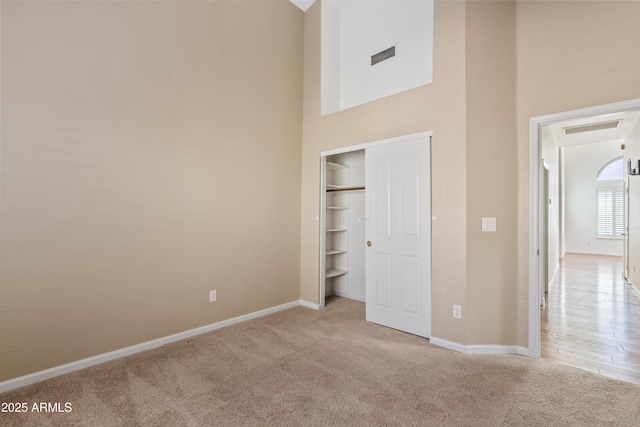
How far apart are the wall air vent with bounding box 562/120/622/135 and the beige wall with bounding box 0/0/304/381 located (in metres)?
5.72

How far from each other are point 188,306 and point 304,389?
163 cm

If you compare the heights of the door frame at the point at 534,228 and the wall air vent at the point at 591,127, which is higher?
the wall air vent at the point at 591,127

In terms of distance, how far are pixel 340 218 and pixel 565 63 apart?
3.25 meters

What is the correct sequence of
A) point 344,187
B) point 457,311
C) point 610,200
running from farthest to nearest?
point 610,200
point 344,187
point 457,311

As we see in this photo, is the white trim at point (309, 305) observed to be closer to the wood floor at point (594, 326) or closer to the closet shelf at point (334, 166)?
the closet shelf at point (334, 166)

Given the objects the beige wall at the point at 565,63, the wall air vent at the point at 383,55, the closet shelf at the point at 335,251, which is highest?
the wall air vent at the point at 383,55

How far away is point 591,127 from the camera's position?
5438 mm

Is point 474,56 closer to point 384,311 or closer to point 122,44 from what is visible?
point 384,311

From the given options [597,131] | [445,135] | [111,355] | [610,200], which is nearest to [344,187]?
[445,135]

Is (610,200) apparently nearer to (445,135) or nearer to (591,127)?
(591,127)

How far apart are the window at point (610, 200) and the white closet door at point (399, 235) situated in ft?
33.9

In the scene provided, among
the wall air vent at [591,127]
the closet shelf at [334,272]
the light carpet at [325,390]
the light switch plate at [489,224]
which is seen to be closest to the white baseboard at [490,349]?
the light carpet at [325,390]

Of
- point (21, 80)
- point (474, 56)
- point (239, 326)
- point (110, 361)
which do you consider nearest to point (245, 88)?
point (21, 80)

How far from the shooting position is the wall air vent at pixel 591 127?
5123mm
